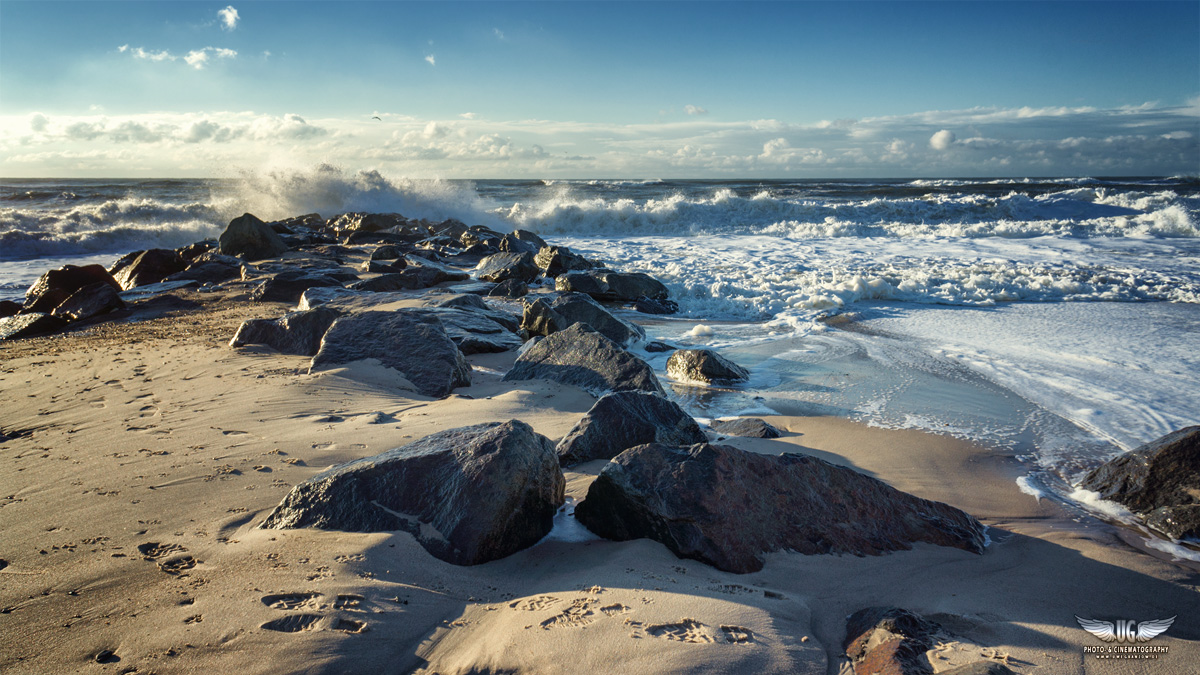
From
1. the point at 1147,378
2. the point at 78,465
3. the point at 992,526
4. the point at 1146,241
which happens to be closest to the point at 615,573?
the point at 992,526

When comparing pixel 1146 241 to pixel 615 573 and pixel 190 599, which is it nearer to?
pixel 615 573

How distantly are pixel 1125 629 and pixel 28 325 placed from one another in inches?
358

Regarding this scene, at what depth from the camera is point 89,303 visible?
7117 mm

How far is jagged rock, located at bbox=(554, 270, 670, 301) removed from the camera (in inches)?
363

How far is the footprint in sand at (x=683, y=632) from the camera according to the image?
175cm

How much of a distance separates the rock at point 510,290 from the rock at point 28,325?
5.11 meters

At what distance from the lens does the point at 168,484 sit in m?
2.71

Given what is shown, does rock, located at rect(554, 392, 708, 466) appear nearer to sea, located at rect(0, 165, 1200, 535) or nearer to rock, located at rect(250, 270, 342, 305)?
sea, located at rect(0, 165, 1200, 535)

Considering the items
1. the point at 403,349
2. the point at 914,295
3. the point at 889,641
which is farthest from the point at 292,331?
the point at 914,295

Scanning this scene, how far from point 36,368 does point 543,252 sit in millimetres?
7718

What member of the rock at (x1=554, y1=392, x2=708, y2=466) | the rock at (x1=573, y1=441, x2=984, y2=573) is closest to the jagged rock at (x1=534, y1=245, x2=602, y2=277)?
the rock at (x1=554, y1=392, x2=708, y2=466)

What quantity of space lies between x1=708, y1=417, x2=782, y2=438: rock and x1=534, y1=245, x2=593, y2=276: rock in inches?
285

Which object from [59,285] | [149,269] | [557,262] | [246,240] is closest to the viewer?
[59,285]

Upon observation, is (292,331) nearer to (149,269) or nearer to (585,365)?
(585,365)
